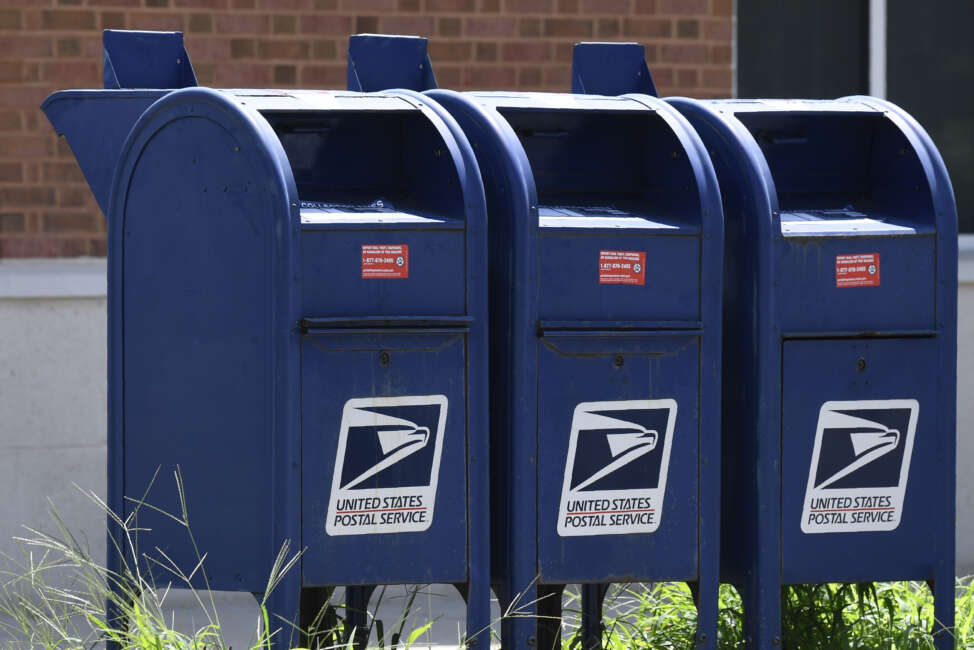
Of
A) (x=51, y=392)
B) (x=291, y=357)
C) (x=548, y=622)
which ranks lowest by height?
(x=548, y=622)

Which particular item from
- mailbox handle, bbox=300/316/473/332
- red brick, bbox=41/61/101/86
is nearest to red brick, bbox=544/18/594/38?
red brick, bbox=41/61/101/86

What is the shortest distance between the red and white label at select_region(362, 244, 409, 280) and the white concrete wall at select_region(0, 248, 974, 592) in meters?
2.75

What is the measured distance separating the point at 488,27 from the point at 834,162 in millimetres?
2499

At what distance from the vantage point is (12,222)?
6.34 m

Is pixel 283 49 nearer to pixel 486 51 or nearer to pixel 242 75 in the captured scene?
pixel 242 75

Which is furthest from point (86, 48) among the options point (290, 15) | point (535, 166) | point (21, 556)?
point (535, 166)

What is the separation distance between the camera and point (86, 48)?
6.35m

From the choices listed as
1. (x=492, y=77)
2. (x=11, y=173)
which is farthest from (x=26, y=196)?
(x=492, y=77)

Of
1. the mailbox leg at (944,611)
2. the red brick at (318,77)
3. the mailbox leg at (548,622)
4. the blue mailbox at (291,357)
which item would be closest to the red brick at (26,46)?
the red brick at (318,77)

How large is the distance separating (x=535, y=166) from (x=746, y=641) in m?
1.45

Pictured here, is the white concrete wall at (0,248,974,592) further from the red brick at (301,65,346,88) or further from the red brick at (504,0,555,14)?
the red brick at (504,0,555,14)

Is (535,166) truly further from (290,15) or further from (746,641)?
(290,15)

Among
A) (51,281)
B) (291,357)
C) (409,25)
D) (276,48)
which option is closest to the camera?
(291,357)

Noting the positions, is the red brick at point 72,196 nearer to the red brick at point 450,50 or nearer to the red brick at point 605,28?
the red brick at point 450,50
